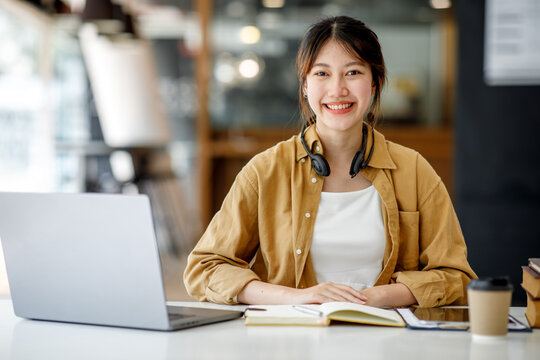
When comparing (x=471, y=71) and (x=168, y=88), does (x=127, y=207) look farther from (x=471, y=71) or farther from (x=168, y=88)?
(x=168, y=88)

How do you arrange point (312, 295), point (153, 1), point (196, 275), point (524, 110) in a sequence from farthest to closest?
1. point (153, 1)
2. point (524, 110)
3. point (196, 275)
4. point (312, 295)

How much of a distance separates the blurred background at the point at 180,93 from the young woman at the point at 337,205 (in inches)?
167

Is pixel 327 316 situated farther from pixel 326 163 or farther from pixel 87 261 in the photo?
pixel 326 163

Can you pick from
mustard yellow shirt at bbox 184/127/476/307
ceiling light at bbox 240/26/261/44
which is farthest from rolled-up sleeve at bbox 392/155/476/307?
ceiling light at bbox 240/26/261/44

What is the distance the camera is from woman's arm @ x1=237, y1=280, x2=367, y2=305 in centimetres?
154

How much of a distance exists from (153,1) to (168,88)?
111 centimetres

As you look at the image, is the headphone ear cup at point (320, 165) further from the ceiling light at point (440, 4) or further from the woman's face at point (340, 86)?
the ceiling light at point (440, 4)

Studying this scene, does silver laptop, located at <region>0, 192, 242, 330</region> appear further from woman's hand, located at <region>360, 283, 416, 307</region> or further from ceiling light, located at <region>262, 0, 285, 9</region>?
ceiling light, located at <region>262, 0, 285, 9</region>

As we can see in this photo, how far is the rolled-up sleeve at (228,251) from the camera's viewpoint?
1663 millimetres

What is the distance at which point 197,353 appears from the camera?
1164mm

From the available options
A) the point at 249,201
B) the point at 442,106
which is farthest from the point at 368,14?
the point at 249,201

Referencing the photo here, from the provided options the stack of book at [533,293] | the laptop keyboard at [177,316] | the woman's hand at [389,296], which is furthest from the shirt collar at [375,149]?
the laptop keyboard at [177,316]

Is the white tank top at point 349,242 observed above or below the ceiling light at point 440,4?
below

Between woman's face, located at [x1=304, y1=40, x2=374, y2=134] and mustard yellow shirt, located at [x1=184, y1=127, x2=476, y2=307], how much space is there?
0.30ft
